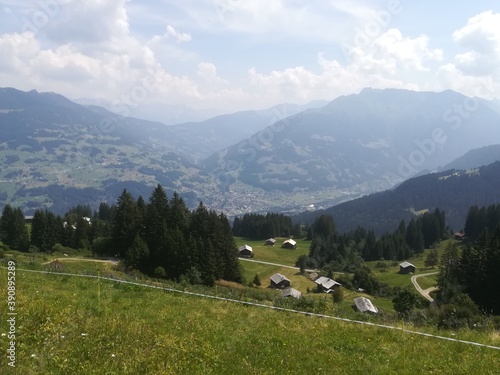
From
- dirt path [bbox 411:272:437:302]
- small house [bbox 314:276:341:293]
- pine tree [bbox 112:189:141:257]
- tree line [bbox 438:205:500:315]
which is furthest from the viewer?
small house [bbox 314:276:341:293]

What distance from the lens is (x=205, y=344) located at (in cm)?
1327

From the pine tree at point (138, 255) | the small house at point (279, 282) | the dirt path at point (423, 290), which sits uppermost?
the pine tree at point (138, 255)

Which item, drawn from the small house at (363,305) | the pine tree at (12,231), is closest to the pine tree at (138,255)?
the small house at (363,305)

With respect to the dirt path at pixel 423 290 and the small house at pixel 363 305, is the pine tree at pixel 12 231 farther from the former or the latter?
the dirt path at pixel 423 290

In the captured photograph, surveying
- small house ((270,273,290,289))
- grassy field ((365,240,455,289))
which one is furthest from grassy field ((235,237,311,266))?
small house ((270,273,290,289))

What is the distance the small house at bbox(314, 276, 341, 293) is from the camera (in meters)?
103

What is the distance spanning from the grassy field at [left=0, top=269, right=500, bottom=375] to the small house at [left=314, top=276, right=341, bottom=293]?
288ft

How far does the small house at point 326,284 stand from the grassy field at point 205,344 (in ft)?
288

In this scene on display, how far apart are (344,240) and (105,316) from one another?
539ft

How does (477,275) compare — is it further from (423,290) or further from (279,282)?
(279,282)

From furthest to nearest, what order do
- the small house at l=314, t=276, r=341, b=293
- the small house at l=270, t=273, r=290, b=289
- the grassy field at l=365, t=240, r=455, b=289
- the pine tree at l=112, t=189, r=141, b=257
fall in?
the grassy field at l=365, t=240, r=455, b=289, the small house at l=314, t=276, r=341, b=293, the small house at l=270, t=273, r=290, b=289, the pine tree at l=112, t=189, r=141, b=257

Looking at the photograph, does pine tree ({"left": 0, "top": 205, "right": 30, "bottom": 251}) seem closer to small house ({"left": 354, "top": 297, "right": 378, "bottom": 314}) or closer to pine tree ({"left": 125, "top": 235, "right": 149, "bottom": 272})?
pine tree ({"left": 125, "top": 235, "right": 149, "bottom": 272})

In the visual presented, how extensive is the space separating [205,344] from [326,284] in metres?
95.8

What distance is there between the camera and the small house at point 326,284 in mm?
102806
